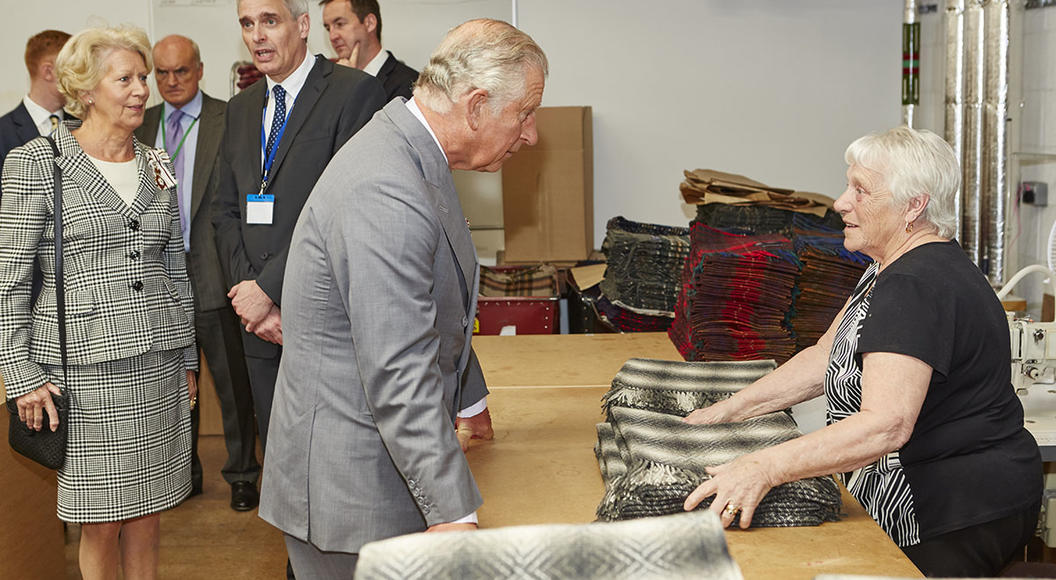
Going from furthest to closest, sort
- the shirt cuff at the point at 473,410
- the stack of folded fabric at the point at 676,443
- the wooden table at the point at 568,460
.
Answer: the shirt cuff at the point at 473,410, the stack of folded fabric at the point at 676,443, the wooden table at the point at 568,460

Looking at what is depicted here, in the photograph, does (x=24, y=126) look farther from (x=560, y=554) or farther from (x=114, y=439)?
(x=560, y=554)

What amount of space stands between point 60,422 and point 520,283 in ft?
8.85

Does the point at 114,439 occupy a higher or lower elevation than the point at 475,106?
lower

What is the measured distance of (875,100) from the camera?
5.54 metres

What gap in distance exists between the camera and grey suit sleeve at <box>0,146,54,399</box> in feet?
8.30

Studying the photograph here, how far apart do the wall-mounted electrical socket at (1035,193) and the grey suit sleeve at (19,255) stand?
3.43m

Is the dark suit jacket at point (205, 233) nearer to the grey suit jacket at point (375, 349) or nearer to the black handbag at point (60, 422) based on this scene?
the black handbag at point (60, 422)

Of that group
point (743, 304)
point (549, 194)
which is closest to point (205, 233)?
point (549, 194)

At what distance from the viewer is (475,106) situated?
5.29 feet

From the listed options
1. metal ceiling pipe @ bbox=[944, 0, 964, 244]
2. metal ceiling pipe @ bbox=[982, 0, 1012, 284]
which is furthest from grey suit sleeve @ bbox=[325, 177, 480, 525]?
metal ceiling pipe @ bbox=[944, 0, 964, 244]

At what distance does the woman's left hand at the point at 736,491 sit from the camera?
1647mm

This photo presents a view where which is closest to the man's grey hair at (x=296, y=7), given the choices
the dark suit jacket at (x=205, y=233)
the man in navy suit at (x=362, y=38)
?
the man in navy suit at (x=362, y=38)

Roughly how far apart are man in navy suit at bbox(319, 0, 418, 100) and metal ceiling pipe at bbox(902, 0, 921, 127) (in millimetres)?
2299

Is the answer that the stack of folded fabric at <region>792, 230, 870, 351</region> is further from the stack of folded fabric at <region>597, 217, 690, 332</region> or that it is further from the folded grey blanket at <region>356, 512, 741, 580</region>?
the folded grey blanket at <region>356, 512, 741, 580</region>
